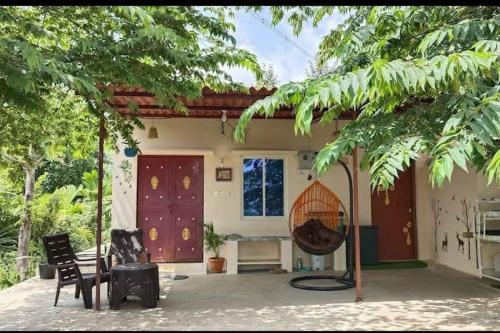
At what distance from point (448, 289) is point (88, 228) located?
32.1 feet

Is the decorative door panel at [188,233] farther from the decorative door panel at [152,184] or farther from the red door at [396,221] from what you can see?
the red door at [396,221]

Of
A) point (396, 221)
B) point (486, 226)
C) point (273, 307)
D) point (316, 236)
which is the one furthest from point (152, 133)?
point (486, 226)

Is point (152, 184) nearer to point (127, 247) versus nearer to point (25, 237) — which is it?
point (127, 247)

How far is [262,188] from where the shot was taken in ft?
26.9

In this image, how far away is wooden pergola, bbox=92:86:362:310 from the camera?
5477mm

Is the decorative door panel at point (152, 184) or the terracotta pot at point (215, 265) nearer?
the terracotta pot at point (215, 265)

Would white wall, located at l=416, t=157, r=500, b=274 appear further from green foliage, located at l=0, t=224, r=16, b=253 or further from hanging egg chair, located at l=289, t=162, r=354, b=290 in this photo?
green foliage, located at l=0, t=224, r=16, b=253

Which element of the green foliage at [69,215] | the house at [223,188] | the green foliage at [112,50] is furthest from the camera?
the green foliage at [69,215]

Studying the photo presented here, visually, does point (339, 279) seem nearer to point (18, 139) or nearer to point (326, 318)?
point (326, 318)

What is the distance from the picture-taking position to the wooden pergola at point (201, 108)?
5.48 metres

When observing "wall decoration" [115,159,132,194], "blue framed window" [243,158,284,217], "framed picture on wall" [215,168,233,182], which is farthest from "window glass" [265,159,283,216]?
"wall decoration" [115,159,132,194]

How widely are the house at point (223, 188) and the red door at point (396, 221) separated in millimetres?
165

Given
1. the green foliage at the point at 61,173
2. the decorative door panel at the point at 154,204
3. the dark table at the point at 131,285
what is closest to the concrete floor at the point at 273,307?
the dark table at the point at 131,285

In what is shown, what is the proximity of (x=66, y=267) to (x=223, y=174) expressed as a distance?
348 centimetres
